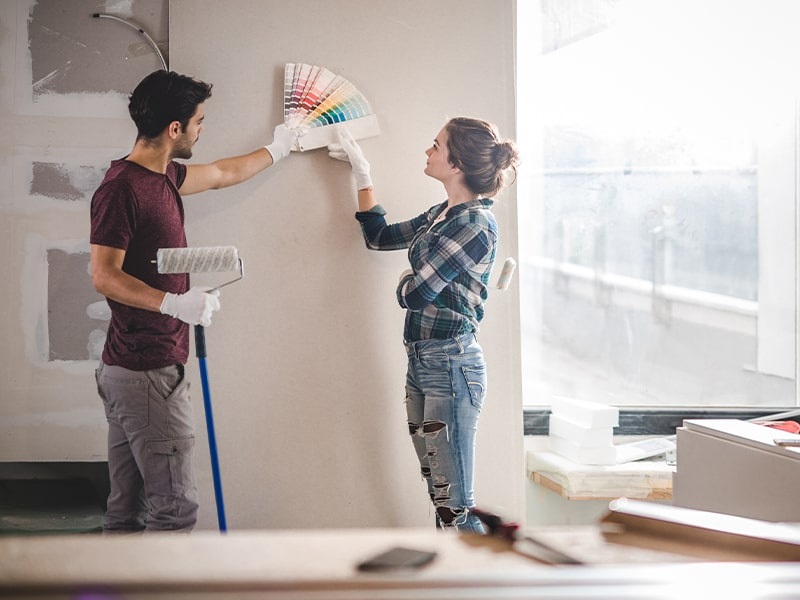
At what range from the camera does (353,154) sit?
3070 millimetres

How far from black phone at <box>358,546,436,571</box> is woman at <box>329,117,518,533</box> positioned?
6.72 feet

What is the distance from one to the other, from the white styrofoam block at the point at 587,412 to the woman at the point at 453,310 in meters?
0.79

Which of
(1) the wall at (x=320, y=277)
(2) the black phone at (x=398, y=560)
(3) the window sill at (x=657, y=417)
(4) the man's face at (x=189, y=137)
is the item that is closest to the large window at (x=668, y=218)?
(3) the window sill at (x=657, y=417)

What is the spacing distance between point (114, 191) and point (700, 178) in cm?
260

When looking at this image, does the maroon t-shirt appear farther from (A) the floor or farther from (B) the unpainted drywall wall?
(A) the floor

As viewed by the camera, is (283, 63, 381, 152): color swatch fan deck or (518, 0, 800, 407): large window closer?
(283, 63, 381, 152): color swatch fan deck

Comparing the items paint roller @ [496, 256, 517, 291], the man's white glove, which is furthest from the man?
paint roller @ [496, 256, 517, 291]

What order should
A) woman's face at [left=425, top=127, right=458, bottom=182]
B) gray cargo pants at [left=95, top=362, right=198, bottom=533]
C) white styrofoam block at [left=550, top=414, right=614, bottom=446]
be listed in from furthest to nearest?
white styrofoam block at [left=550, top=414, right=614, bottom=446] < woman's face at [left=425, top=127, right=458, bottom=182] < gray cargo pants at [left=95, top=362, right=198, bottom=533]

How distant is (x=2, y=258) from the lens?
3.06 m

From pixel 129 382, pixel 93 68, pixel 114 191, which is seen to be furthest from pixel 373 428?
pixel 93 68

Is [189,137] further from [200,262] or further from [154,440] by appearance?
[154,440]

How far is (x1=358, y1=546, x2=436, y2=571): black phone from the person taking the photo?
1.77 feet

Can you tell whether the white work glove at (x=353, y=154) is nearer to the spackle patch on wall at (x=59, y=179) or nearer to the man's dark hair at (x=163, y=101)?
the man's dark hair at (x=163, y=101)

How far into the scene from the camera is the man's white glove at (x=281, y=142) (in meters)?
3.03
